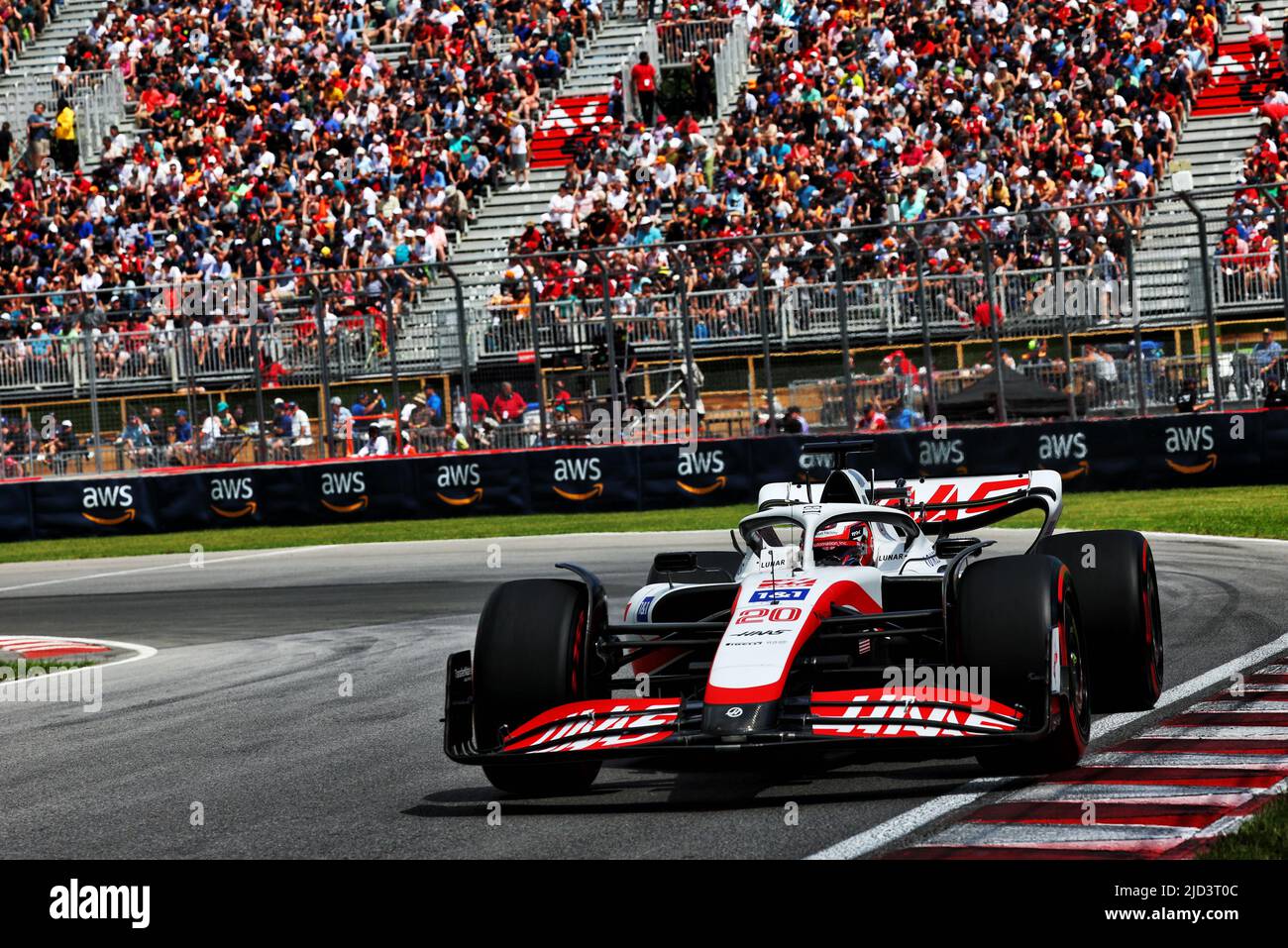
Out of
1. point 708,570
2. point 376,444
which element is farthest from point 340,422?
point 708,570

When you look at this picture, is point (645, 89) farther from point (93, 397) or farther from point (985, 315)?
point (985, 315)

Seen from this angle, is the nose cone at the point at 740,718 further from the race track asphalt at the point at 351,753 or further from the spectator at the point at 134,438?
the spectator at the point at 134,438

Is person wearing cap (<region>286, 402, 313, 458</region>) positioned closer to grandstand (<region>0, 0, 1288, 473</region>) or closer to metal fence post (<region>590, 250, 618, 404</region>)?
grandstand (<region>0, 0, 1288, 473</region>)

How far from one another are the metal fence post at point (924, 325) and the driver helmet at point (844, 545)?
14675mm

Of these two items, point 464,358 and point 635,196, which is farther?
point 635,196

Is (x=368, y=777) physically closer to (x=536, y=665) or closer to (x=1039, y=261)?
(x=536, y=665)

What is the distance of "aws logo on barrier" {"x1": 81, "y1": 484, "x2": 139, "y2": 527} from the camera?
1061 inches

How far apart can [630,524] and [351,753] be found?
1404cm

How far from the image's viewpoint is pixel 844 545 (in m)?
9.14

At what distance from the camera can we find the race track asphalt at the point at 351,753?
7148mm

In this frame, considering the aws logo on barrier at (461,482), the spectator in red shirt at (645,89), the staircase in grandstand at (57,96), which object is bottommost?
the aws logo on barrier at (461,482)

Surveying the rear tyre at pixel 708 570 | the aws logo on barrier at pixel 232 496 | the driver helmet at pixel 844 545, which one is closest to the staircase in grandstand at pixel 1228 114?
the aws logo on barrier at pixel 232 496

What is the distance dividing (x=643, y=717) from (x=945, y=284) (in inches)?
660
